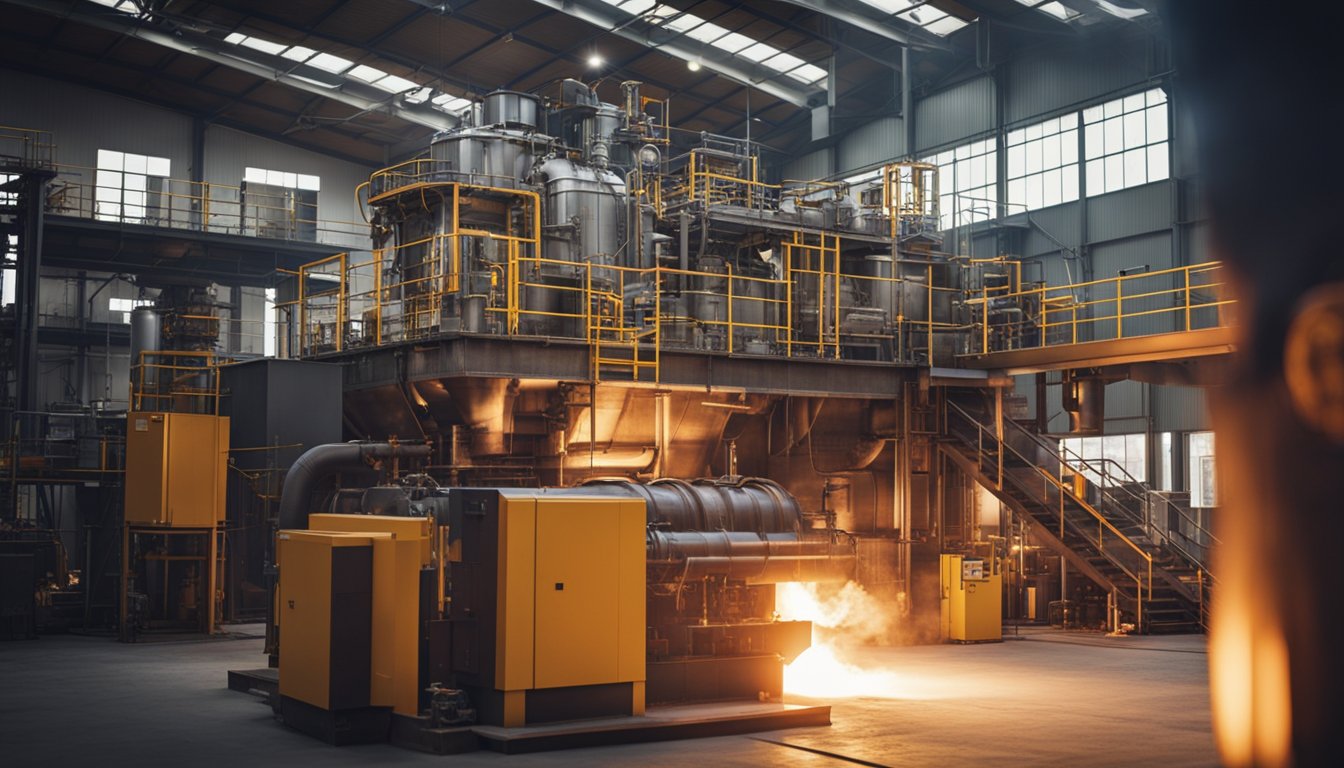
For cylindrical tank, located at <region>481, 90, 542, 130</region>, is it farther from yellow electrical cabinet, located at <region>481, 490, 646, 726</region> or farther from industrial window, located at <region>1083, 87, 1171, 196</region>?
industrial window, located at <region>1083, 87, 1171, 196</region>

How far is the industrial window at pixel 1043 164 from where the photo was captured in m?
33.8

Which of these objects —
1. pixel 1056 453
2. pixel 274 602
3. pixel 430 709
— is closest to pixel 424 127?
pixel 1056 453

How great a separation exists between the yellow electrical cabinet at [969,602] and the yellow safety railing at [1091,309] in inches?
151

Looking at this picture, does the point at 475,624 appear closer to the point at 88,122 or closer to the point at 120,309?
the point at 120,309

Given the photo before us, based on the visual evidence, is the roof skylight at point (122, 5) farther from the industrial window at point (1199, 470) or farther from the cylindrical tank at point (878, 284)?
the industrial window at point (1199, 470)

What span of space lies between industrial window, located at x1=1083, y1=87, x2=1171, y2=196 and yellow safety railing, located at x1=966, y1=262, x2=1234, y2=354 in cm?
256

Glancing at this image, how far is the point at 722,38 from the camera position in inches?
1396

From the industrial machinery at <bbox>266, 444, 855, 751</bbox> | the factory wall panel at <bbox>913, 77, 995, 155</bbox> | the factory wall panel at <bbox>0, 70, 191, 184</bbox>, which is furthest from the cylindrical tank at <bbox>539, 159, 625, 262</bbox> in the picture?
the factory wall panel at <bbox>0, 70, 191, 184</bbox>

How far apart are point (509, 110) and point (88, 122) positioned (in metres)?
18.7

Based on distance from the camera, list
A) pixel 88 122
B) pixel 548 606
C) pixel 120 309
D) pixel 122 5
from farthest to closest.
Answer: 1. pixel 120 309
2. pixel 88 122
3. pixel 122 5
4. pixel 548 606

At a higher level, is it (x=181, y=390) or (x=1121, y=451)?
(x=181, y=390)

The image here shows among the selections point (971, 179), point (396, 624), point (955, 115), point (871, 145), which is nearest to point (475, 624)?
point (396, 624)

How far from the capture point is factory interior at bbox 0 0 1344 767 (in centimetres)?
251

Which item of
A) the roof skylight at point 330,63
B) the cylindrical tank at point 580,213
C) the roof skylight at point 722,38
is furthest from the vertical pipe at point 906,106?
the cylindrical tank at point 580,213
